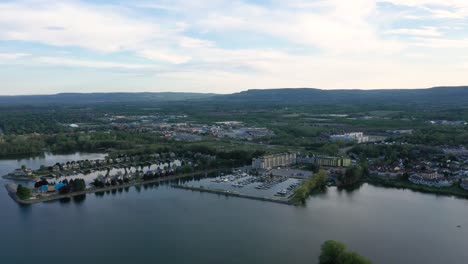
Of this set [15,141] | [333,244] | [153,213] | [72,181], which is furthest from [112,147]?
[333,244]

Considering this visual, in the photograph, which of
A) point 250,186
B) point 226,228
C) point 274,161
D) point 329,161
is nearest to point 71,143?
point 274,161

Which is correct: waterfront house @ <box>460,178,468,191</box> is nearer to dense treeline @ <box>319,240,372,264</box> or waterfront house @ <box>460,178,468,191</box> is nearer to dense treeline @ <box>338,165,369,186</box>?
dense treeline @ <box>338,165,369,186</box>

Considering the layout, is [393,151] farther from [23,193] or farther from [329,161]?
[23,193]

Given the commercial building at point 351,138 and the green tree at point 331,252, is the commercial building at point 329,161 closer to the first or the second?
the commercial building at point 351,138

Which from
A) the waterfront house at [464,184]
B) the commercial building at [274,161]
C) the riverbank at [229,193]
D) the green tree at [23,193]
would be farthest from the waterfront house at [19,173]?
the waterfront house at [464,184]

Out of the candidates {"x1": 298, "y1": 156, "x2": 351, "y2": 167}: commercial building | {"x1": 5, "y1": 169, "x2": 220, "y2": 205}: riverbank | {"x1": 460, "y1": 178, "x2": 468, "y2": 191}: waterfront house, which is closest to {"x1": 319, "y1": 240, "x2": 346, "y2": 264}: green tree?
{"x1": 460, "y1": 178, "x2": 468, "y2": 191}: waterfront house

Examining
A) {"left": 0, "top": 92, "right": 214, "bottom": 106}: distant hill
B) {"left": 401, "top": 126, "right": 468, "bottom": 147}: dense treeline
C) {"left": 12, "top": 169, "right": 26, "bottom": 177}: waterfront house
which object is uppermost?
{"left": 0, "top": 92, "right": 214, "bottom": 106}: distant hill
